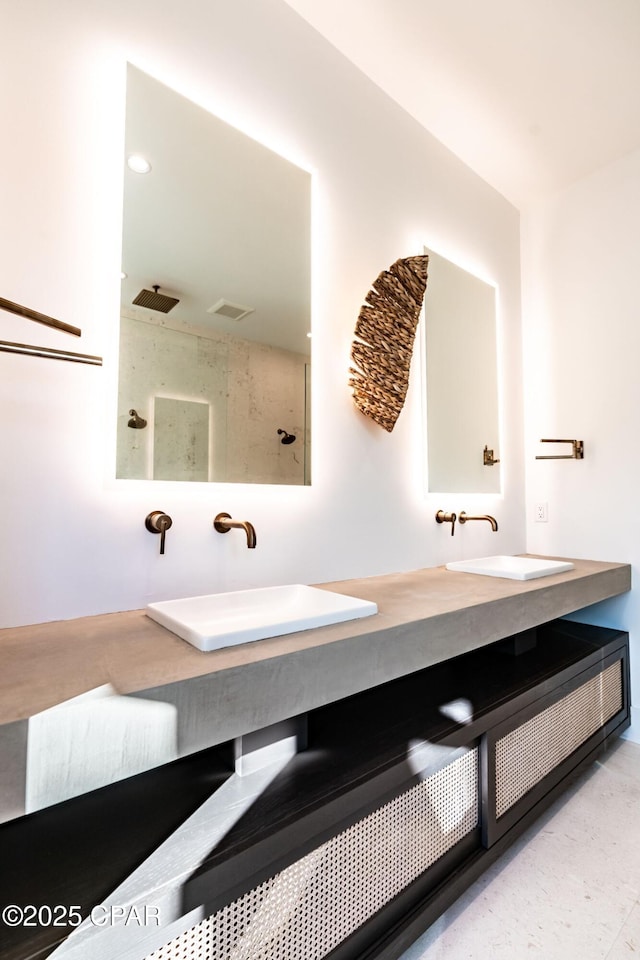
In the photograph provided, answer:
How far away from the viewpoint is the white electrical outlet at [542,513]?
2652 millimetres

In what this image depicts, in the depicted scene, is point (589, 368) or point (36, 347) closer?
point (36, 347)

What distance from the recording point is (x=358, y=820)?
3.52 feet

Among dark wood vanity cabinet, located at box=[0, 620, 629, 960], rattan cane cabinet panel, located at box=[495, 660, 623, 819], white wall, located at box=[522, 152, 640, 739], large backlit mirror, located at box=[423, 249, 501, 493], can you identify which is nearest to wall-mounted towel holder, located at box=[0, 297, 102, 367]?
dark wood vanity cabinet, located at box=[0, 620, 629, 960]

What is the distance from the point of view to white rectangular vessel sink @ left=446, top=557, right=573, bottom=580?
1.81 metres

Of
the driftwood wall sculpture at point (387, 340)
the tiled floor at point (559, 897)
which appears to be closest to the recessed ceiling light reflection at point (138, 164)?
the driftwood wall sculpture at point (387, 340)

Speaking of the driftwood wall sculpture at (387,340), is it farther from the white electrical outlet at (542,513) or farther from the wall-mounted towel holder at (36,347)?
the white electrical outlet at (542,513)

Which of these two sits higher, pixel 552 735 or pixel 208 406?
pixel 208 406

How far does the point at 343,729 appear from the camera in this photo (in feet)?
4.20

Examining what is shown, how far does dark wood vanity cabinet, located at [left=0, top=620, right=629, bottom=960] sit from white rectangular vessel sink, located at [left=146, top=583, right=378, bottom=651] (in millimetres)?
319

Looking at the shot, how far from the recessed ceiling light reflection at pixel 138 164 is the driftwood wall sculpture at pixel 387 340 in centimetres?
87

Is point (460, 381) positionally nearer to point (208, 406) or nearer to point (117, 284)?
point (208, 406)

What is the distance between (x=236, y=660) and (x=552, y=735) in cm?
145

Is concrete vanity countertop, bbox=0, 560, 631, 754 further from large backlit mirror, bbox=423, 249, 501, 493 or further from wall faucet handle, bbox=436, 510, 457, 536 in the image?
large backlit mirror, bbox=423, 249, 501, 493

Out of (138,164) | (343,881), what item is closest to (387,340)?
(138,164)
